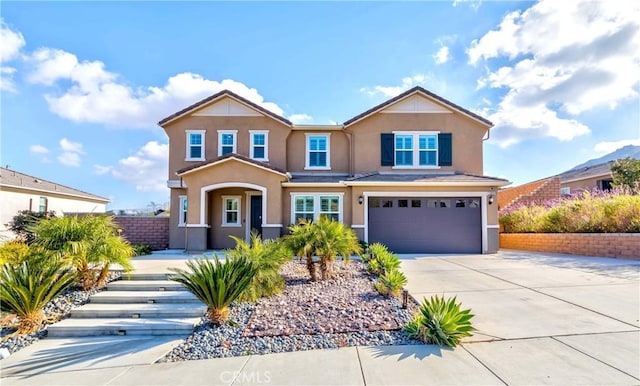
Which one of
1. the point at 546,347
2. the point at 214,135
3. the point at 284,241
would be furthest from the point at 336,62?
the point at 546,347

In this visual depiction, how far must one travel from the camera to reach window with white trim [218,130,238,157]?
15680mm

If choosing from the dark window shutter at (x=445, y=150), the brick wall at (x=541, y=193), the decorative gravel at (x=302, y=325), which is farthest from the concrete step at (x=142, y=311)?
the brick wall at (x=541, y=193)

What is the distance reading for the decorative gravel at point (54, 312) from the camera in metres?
5.11

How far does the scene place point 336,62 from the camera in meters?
14.4

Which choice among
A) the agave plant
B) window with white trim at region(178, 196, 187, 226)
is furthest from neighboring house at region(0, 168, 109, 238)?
the agave plant

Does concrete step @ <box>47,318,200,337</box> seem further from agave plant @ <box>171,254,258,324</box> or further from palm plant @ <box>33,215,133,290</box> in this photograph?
palm plant @ <box>33,215,133,290</box>

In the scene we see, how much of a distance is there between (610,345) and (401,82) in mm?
14545

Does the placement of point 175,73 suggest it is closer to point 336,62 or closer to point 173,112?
Result: point 173,112

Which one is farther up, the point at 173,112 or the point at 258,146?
the point at 173,112

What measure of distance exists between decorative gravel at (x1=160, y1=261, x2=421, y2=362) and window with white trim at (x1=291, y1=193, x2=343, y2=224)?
24.7ft

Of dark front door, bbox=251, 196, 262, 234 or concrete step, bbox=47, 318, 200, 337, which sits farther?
dark front door, bbox=251, 196, 262, 234

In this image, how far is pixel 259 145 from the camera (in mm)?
15781

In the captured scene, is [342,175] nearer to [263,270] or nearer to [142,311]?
[263,270]

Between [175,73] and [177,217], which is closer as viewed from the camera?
[177,217]
